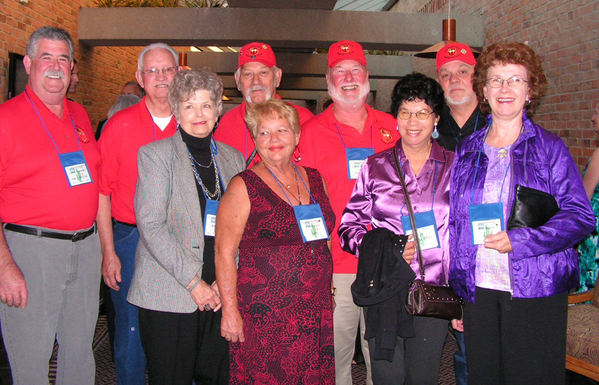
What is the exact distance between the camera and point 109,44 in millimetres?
7324

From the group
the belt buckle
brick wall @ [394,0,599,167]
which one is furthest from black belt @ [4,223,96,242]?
brick wall @ [394,0,599,167]

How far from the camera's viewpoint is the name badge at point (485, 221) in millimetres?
1829

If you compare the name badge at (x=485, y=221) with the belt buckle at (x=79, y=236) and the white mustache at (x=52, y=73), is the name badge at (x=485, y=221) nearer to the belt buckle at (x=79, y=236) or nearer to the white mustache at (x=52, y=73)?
the belt buckle at (x=79, y=236)

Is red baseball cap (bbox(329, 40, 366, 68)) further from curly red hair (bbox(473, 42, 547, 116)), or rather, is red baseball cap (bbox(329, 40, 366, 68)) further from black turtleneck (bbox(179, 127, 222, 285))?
black turtleneck (bbox(179, 127, 222, 285))

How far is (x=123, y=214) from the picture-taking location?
2518 millimetres

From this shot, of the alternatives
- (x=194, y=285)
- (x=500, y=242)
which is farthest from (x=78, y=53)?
(x=500, y=242)

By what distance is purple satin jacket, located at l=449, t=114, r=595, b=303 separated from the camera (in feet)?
5.76

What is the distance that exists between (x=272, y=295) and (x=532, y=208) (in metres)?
1.15

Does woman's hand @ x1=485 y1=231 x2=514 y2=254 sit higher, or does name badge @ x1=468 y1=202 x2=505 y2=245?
name badge @ x1=468 y1=202 x2=505 y2=245

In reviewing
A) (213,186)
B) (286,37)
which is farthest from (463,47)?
(286,37)

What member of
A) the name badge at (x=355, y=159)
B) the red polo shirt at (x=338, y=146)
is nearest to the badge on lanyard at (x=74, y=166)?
the red polo shirt at (x=338, y=146)

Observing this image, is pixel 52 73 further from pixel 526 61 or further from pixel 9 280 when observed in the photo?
pixel 526 61

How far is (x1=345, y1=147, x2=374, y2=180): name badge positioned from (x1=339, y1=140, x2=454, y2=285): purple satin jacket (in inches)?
9.0

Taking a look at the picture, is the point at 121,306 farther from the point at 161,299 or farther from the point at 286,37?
the point at 286,37
